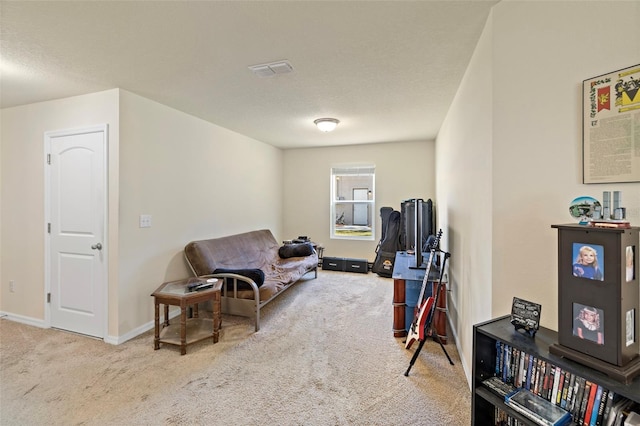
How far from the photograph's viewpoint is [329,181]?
5676mm

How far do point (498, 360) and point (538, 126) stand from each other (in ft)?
3.93

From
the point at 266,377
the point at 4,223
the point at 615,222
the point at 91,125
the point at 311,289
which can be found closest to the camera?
the point at 615,222

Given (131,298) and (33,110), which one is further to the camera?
(33,110)

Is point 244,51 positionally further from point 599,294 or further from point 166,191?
point 599,294

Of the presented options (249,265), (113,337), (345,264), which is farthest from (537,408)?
(345,264)

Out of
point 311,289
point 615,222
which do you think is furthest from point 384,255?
point 615,222

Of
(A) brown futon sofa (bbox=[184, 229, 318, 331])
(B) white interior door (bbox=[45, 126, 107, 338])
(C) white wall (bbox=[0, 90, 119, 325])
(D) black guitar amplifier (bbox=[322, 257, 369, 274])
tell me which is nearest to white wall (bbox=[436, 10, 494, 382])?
(A) brown futon sofa (bbox=[184, 229, 318, 331])

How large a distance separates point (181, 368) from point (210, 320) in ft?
2.82

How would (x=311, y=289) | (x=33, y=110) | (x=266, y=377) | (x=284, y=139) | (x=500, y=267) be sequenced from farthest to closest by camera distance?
(x=284, y=139), (x=311, y=289), (x=33, y=110), (x=266, y=377), (x=500, y=267)

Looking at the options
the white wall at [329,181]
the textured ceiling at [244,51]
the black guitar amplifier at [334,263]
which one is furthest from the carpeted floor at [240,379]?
the white wall at [329,181]

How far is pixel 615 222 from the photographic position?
1035mm

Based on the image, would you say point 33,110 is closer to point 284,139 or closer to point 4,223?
point 4,223

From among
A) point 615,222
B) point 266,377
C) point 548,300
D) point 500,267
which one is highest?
point 615,222

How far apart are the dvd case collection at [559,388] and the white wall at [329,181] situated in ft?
13.5
